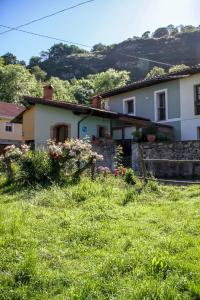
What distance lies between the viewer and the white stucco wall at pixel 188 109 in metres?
19.6

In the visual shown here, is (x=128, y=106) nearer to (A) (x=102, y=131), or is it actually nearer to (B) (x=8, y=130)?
(A) (x=102, y=131)

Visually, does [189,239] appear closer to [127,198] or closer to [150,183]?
[127,198]

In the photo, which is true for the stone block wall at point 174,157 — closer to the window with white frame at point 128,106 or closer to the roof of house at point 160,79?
the roof of house at point 160,79

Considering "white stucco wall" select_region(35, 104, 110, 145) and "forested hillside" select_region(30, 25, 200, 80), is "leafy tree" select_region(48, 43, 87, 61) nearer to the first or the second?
"forested hillside" select_region(30, 25, 200, 80)

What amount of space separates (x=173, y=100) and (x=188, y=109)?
45.7 inches

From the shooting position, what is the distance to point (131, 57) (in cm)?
8262

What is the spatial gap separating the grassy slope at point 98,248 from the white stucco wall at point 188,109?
39.2ft

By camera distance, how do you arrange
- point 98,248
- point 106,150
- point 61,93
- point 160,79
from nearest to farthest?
1. point 98,248
2. point 106,150
3. point 160,79
4. point 61,93

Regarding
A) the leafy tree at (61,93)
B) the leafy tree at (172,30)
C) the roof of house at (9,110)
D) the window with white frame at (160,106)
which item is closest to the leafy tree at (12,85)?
the leafy tree at (61,93)

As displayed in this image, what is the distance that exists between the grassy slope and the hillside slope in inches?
2826

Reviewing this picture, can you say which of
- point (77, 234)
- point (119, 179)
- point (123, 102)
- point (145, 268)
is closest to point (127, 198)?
point (119, 179)

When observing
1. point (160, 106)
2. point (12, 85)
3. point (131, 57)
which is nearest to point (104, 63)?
point (131, 57)

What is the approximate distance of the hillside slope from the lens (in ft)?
269

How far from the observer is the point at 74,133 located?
68.3 ft
